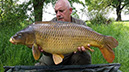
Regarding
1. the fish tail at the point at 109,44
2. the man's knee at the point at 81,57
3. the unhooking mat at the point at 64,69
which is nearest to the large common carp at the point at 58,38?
the fish tail at the point at 109,44

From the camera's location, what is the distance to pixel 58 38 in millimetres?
1311

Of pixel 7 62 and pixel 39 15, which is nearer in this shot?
pixel 7 62

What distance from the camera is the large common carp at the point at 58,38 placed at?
1295mm

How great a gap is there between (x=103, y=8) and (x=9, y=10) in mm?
2883

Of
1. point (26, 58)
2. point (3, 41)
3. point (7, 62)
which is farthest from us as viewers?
point (3, 41)

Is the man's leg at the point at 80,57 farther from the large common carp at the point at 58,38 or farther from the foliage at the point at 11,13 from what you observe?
the foliage at the point at 11,13

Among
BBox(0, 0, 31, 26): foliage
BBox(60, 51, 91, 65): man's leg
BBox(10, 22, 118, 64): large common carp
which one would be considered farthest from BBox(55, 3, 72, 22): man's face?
BBox(0, 0, 31, 26): foliage

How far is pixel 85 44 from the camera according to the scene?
1.40m

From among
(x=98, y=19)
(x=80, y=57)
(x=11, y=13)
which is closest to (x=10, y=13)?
(x=11, y=13)

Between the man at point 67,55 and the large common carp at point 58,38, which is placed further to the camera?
the man at point 67,55

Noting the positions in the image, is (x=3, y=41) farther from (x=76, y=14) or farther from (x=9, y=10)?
(x=76, y=14)

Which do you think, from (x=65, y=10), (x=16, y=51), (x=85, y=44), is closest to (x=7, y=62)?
(x=16, y=51)

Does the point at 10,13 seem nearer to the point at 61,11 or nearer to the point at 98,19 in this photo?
the point at 61,11

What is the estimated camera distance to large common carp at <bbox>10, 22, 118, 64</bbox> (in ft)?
4.25
